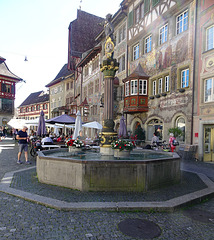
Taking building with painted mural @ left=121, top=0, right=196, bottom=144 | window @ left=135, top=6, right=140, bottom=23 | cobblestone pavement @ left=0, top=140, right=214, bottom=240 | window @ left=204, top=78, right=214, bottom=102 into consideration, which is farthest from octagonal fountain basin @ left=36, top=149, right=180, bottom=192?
window @ left=135, top=6, right=140, bottom=23

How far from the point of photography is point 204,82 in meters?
12.9

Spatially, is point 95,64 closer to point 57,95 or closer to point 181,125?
point 181,125

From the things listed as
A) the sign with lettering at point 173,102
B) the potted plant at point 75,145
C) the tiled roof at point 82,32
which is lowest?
the potted plant at point 75,145

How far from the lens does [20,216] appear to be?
4062 millimetres

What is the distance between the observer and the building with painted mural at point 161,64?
46.1 feet

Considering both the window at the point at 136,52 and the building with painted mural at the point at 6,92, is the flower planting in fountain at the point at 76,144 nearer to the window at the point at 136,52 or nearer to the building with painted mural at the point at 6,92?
the window at the point at 136,52

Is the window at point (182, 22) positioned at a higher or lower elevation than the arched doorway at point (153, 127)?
higher

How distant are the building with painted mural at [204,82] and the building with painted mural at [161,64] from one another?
445 mm

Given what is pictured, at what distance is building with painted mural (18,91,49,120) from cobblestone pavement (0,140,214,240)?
5090 centimetres

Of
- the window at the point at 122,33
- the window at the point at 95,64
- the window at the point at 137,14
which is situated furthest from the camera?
the window at the point at 95,64

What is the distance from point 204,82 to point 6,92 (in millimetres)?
39227

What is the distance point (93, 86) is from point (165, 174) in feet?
79.6

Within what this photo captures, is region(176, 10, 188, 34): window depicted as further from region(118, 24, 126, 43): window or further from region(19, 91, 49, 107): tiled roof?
region(19, 91, 49, 107): tiled roof

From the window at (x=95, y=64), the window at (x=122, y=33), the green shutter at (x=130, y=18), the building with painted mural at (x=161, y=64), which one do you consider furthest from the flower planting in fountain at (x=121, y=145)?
the window at (x=95, y=64)
